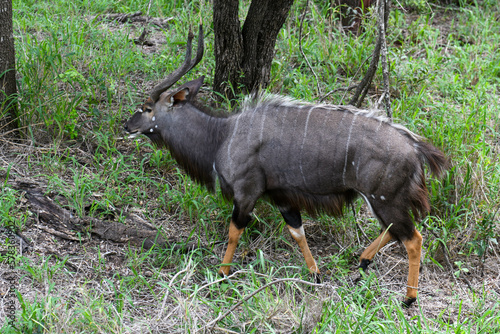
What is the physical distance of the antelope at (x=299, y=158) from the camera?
12.7 feet

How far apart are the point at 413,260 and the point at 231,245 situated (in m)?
1.34

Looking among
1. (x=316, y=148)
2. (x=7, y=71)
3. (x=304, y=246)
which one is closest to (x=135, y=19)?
(x=7, y=71)

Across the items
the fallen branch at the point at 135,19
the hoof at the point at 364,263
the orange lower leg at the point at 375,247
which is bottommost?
the hoof at the point at 364,263

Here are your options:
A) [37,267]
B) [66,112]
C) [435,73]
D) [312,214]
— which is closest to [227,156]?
[312,214]

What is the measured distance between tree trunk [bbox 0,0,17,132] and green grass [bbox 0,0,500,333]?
5.6 inches

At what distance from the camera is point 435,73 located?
254 inches

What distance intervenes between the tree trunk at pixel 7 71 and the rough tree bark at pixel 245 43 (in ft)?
6.03

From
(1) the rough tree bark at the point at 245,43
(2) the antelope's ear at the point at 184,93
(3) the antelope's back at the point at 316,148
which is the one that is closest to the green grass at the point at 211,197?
(1) the rough tree bark at the point at 245,43

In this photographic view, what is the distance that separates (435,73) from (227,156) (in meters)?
3.31

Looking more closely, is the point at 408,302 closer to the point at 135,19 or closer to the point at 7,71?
the point at 7,71

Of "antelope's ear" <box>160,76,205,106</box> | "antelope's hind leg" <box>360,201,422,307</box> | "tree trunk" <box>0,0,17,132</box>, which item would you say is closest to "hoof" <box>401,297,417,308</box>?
"antelope's hind leg" <box>360,201,422,307</box>

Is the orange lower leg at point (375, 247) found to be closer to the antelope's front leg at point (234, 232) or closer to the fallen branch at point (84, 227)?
the antelope's front leg at point (234, 232)

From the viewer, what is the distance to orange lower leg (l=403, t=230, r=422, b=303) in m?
3.98

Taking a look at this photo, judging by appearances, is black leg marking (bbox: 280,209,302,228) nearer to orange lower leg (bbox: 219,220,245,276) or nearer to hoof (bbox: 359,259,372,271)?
orange lower leg (bbox: 219,220,245,276)
